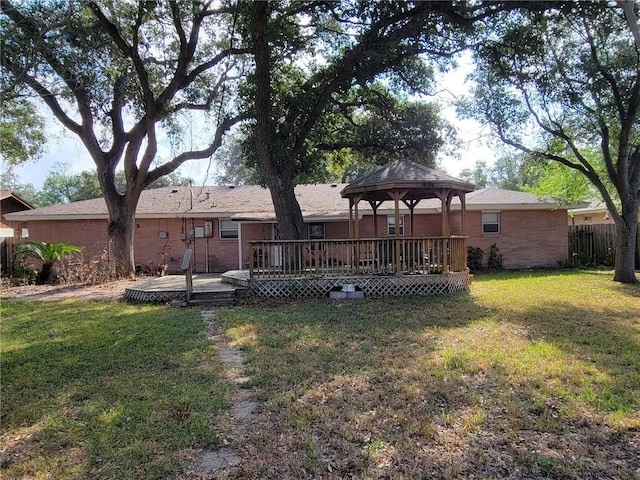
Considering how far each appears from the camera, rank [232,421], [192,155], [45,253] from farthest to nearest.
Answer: [192,155] < [45,253] < [232,421]

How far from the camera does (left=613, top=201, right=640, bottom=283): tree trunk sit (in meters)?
12.9

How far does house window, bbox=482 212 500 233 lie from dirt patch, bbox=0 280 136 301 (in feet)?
47.6

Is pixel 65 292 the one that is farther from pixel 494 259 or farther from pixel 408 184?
pixel 494 259

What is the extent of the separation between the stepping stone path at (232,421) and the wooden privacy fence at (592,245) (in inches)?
670

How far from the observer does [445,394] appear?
169 inches

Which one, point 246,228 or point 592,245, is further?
point 592,245

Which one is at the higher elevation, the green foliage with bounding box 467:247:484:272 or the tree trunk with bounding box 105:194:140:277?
the tree trunk with bounding box 105:194:140:277

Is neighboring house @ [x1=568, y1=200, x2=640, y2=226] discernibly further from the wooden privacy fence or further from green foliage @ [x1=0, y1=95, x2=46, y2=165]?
green foliage @ [x1=0, y1=95, x2=46, y2=165]

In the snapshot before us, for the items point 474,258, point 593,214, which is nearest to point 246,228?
point 474,258

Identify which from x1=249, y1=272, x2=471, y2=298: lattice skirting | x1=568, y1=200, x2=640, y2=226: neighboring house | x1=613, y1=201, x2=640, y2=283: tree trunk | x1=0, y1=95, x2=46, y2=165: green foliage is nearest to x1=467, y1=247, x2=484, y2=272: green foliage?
x1=613, y1=201, x2=640, y2=283: tree trunk

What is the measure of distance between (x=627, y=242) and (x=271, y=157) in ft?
37.7

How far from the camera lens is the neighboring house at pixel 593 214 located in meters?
25.0

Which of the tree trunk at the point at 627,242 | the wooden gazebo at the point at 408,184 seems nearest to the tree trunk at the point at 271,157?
the wooden gazebo at the point at 408,184

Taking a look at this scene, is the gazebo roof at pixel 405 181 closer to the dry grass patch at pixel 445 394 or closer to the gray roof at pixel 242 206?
the dry grass patch at pixel 445 394
